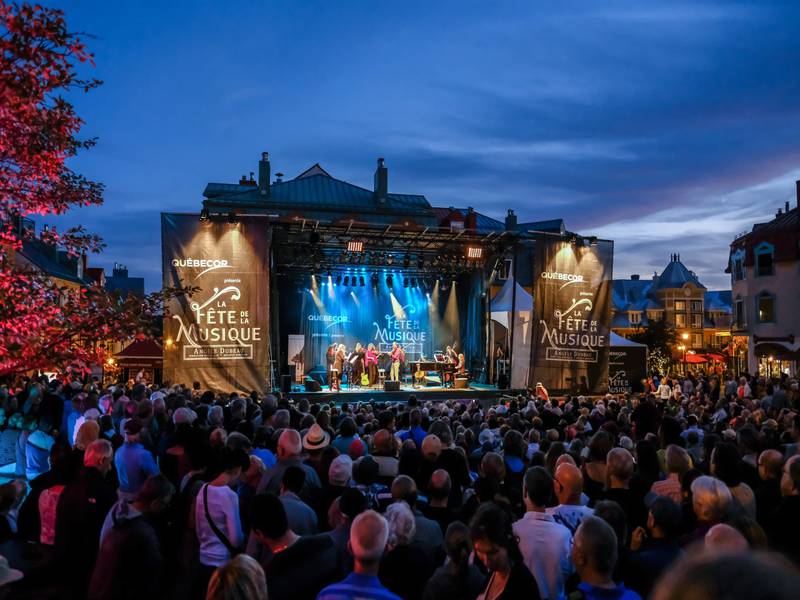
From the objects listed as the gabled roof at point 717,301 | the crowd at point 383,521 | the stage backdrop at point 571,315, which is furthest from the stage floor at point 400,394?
the gabled roof at point 717,301

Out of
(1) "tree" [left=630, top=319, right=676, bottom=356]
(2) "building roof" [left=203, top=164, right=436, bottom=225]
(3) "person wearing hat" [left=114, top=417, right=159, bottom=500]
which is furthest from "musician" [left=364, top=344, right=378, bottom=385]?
(1) "tree" [left=630, top=319, right=676, bottom=356]

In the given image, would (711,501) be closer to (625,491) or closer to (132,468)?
(625,491)

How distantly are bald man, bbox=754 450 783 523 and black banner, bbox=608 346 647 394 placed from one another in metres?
18.2

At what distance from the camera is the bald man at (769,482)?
4.52 m

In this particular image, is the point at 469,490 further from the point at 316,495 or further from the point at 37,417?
the point at 37,417

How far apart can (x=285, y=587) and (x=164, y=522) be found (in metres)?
1.41

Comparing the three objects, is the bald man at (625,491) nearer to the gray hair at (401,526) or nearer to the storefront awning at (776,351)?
the gray hair at (401,526)

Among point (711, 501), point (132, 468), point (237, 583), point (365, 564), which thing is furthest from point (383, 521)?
point (132, 468)

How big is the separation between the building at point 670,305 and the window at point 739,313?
57.7ft

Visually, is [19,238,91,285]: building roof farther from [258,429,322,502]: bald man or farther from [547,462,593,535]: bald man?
[547,462,593,535]: bald man

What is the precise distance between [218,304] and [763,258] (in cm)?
2916

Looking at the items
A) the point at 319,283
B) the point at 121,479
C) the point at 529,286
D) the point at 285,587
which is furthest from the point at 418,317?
the point at 285,587

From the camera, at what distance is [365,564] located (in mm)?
2584

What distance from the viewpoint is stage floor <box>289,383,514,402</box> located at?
18.3m
